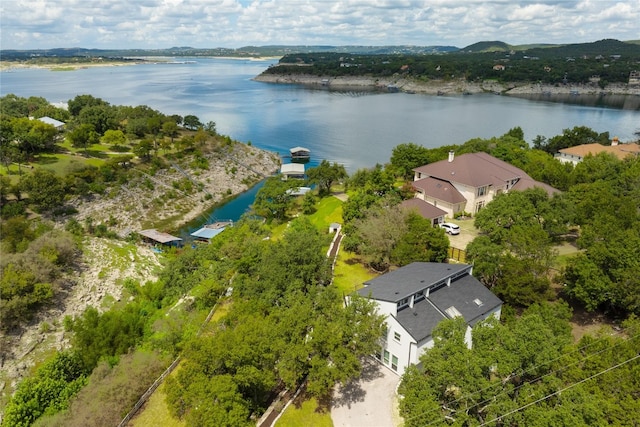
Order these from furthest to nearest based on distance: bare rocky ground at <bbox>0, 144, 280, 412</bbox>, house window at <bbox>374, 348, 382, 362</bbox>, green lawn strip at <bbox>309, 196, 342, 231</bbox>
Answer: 1. green lawn strip at <bbox>309, 196, 342, 231</bbox>
2. bare rocky ground at <bbox>0, 144, 280, 412</bbox>
3. house window at <bbox>374, 348, 382, 362</bbox>

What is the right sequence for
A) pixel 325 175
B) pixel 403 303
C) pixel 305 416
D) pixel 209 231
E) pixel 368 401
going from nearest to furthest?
1. pixel 305 416
2. pixel 368 401
3. pixel 403 303
4. pixel 209 231
5. pixel 325 175

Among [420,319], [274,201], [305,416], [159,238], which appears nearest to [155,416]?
[305,416]

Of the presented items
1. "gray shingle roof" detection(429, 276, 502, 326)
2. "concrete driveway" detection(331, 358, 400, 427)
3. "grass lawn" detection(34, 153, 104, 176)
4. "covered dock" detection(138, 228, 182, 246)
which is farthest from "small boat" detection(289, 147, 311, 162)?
"concrete driveway" detection(331, 358, 400, 427)

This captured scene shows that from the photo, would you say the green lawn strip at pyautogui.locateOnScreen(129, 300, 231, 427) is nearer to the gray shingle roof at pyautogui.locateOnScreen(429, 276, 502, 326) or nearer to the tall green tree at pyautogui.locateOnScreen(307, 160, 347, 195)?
the gray shingle roof at pyautogui.locateOnScreen(429, 276, 502, 326)

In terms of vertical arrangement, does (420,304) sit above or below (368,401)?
above

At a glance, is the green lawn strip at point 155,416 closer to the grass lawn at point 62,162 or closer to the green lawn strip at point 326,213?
the green lawn strip at point 326,213

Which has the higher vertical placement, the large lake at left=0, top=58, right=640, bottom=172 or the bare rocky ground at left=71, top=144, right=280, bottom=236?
the large lake at left=0, top=58, right=640, bottom=172

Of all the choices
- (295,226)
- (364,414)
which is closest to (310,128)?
(295,226)

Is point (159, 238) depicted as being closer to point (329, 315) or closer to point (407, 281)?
point (329, 315)
